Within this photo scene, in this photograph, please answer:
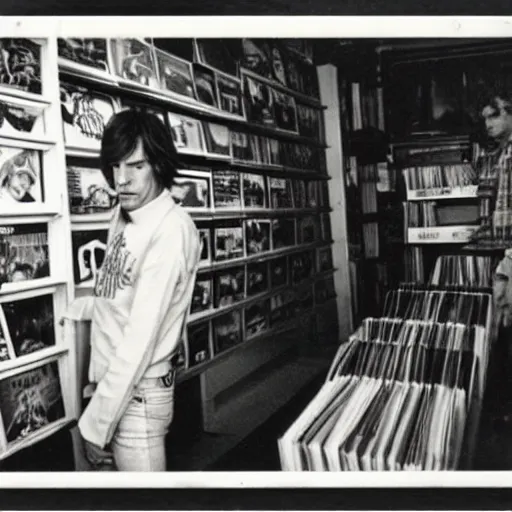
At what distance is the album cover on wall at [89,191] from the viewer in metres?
1.40

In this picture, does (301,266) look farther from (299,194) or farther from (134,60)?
(134,60)

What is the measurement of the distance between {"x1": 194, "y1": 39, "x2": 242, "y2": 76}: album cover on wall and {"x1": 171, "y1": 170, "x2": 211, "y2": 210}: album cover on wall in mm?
296

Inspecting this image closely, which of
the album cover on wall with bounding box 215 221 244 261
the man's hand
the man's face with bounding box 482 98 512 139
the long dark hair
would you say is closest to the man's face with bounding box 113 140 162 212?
the long dark hair

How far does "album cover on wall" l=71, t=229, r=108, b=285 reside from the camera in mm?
1419

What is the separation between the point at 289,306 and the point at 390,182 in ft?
1.50

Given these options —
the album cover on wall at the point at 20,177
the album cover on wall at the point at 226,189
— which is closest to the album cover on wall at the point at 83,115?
the album cover on wall at the point at 20,177

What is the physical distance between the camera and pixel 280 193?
4.96 feet

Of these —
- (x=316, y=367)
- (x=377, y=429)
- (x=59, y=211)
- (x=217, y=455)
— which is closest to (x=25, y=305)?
(x=59, y=211)

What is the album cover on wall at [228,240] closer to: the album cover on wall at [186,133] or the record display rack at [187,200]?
the record display rack at [187,200]

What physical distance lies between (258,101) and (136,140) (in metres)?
0.36

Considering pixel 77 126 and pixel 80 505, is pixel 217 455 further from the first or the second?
pixel 77 126

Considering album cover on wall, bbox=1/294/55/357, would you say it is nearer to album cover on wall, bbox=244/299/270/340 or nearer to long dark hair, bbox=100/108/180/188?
long dark hair, bbox=100/108/180/188

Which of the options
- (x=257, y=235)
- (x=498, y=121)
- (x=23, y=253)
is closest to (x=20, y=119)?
(x=23, y=253)

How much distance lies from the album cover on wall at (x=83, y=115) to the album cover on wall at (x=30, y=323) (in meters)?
0.43
